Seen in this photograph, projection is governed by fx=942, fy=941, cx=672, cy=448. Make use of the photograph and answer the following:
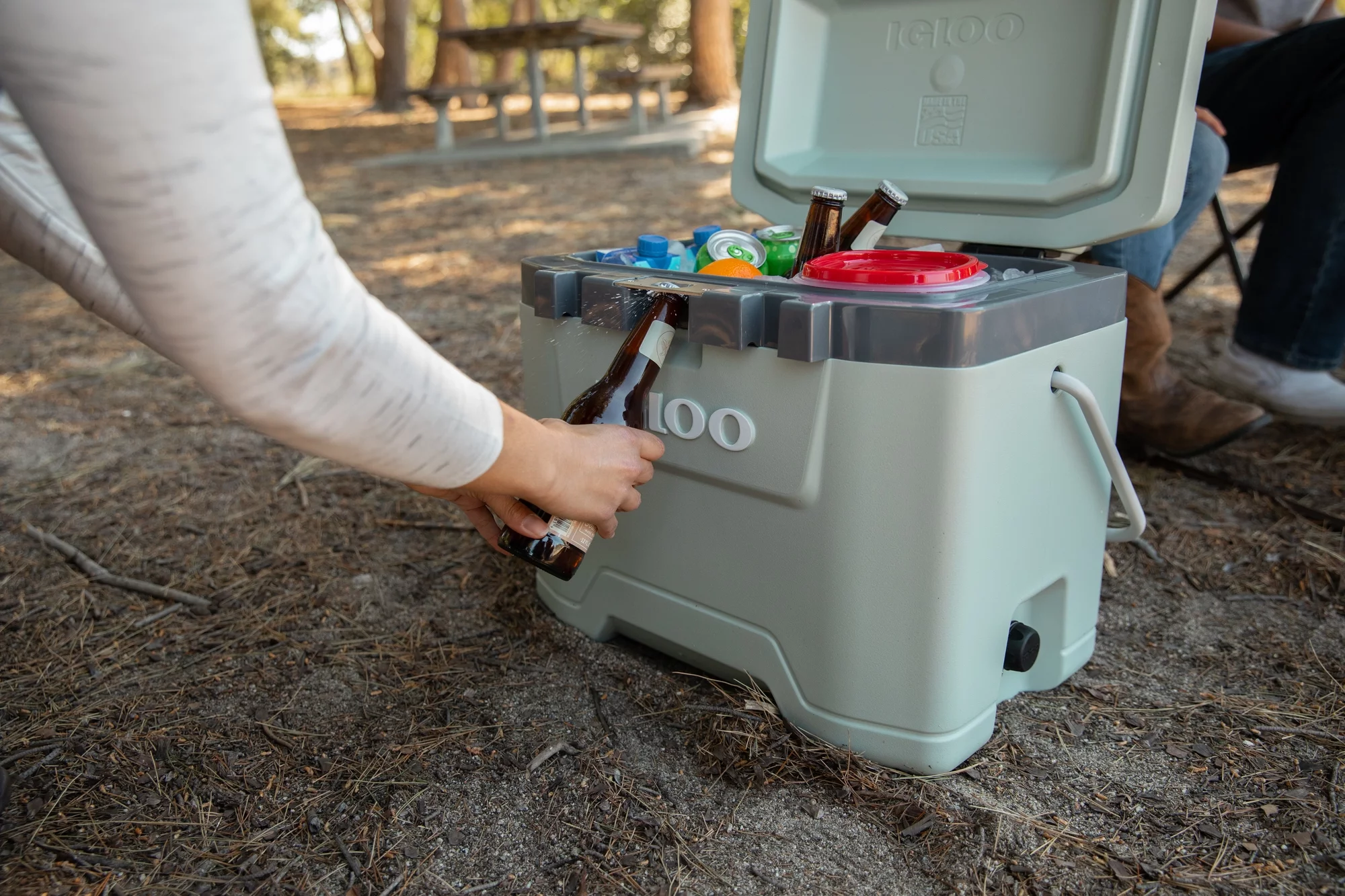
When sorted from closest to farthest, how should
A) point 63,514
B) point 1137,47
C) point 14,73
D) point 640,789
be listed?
1. point 14,73
2. point 640,789
3. point 1137,47
4. point 63,514

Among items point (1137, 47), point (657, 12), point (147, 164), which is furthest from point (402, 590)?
point (657, 12)

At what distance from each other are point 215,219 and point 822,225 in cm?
80

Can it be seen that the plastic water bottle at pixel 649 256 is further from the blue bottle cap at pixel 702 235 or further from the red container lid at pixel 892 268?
the red container lid at pixel 892 268

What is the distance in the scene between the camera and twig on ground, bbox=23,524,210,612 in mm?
1504

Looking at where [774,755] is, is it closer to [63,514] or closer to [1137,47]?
[1137,47]

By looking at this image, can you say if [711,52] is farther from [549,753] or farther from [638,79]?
[549,753]

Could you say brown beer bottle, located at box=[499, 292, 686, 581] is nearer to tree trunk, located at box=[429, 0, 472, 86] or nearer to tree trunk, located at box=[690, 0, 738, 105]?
tree trunk, located at box=[690, 0, 738, 105]

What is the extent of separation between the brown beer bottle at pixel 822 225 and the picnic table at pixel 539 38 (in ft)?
18.3

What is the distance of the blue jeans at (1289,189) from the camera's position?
170cm

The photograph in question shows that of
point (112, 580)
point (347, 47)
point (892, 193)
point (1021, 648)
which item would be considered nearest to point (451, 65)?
point (347, 47)

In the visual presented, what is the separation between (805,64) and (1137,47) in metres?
0.52

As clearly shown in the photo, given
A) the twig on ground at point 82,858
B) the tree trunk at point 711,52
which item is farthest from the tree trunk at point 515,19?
the twig on ground at point 82,858

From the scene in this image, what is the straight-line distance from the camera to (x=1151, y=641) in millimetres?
1366

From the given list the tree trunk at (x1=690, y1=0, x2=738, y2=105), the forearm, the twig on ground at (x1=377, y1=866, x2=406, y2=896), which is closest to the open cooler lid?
the forearm
